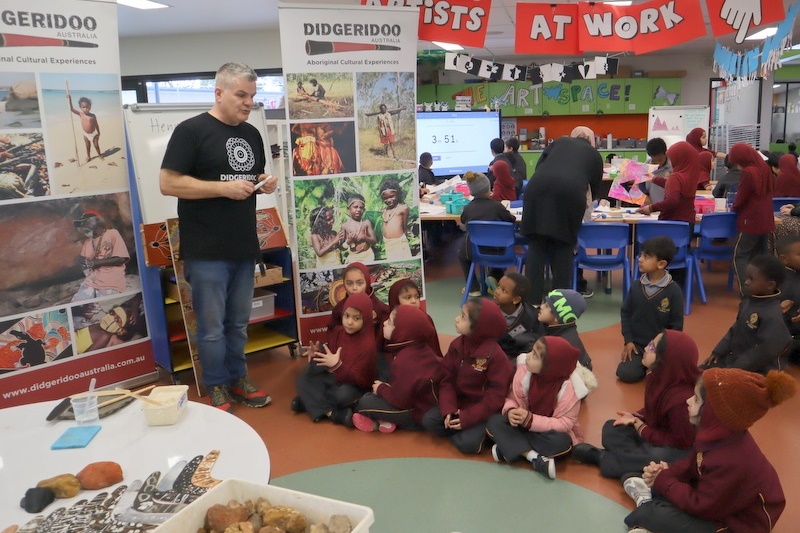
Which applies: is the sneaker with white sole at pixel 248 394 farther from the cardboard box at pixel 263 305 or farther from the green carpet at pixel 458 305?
the green carpet at pixel 458 305

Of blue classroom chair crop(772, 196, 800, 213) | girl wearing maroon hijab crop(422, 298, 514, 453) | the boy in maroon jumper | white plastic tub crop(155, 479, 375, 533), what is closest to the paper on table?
blue classroom chair crop(772, 196, 800, 213)

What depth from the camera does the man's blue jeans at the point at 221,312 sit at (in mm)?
3256

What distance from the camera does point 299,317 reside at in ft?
13.9

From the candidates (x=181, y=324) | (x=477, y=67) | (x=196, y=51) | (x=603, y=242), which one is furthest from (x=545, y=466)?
(x=196, y=51)

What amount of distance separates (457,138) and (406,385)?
21.0ft

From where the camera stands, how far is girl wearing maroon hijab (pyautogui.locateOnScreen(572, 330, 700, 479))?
2.64 metres

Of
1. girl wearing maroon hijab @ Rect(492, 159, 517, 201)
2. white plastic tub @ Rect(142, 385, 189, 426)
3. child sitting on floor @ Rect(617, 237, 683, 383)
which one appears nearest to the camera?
white plastic tub @ Rect(142, 385, 189, 426)

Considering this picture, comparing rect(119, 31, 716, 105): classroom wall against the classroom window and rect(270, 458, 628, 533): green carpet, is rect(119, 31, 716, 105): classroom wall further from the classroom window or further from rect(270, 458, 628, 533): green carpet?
rect(270, 458, 628, 533): green carpet

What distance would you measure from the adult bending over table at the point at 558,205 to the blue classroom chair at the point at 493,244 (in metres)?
0.69

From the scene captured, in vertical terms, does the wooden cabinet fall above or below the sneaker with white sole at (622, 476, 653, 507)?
above

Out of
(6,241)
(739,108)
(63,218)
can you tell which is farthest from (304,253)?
(739,108)

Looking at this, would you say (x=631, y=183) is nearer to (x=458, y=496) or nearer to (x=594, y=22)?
(x=594, y=22)

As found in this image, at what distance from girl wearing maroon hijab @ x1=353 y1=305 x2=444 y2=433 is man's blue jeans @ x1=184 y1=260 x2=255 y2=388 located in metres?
0.79

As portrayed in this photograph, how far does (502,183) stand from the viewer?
262 inches
